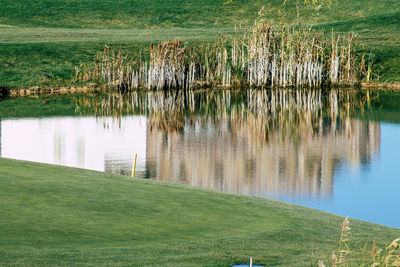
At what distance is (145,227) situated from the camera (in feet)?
31.6

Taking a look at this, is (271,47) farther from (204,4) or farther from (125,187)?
(204,4)

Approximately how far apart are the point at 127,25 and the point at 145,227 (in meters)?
64.5

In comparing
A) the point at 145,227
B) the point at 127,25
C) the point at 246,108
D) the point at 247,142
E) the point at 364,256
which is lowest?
the point at 247,142

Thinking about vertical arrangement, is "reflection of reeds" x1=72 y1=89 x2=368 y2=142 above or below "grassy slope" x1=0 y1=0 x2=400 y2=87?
below

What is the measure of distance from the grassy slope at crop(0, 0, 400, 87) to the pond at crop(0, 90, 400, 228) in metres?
6.19

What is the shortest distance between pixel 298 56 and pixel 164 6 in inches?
1734

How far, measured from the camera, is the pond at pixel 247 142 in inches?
745

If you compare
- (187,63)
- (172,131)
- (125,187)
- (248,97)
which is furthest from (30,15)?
(125,187)

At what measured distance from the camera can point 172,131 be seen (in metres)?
28.9

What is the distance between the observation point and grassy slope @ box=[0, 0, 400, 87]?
144 feet

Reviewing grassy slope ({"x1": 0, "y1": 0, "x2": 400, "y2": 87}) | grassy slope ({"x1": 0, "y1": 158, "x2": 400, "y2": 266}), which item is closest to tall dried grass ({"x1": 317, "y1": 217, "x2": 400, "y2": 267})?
grassy slope ({"x1": 0, "y1": 158, "x2": 400, "y2": 266})

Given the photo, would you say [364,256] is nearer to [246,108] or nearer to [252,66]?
[246,108]

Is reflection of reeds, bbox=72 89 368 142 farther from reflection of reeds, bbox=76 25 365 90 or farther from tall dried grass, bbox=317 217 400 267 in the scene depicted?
tall dried grass, bbox=317 217 400 267

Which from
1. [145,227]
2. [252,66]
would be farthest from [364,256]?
[252,66]
